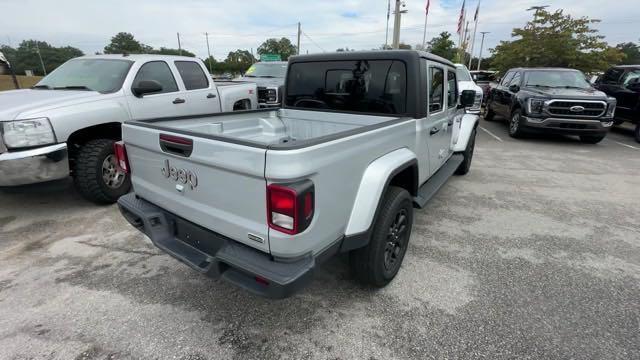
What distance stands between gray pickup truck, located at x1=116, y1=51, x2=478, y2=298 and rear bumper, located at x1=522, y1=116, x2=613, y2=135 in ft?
20.4

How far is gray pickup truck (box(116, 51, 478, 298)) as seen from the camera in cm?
181

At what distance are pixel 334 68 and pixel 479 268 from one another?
238 centimetres

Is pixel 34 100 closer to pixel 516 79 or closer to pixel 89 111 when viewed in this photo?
pixel 89 111

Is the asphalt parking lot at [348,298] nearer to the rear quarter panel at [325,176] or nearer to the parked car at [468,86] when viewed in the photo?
the rear quarter panel at [325,176]

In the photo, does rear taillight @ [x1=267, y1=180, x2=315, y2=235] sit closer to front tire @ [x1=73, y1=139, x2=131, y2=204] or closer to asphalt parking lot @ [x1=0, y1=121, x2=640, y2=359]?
asphalt parking lot @ [x1=0, y1=121, x2=640, y2=359]

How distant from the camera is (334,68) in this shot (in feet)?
11.3

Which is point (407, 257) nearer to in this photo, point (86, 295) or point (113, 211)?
point (86, 295)

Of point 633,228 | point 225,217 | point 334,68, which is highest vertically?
point 334,68

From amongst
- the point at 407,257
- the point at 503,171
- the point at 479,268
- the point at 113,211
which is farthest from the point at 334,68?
the point at 503,171

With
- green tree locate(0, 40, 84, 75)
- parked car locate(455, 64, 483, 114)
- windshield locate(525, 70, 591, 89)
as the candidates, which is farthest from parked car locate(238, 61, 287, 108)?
green tree locate(0, 40, 84, 75)

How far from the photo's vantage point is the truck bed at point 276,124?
10.4 feet

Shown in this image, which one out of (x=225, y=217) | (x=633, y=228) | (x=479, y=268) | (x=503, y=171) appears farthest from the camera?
(x=503, y=171)

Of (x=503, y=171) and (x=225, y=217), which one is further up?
(x=225, y=217)

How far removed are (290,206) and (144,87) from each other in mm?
3802
